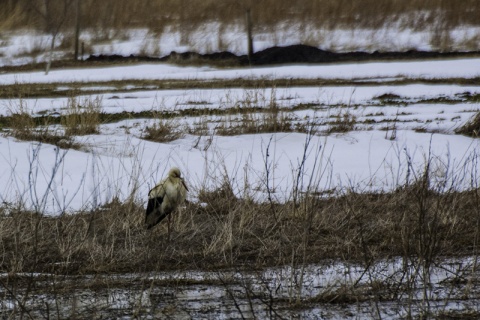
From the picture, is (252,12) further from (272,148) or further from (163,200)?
(163,200)

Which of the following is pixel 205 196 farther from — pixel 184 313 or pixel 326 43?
pixel 326 43

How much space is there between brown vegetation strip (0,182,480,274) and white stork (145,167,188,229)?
16 cm

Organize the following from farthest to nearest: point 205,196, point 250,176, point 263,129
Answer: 1. point 263,129
2. point 250,176
3. point 205,196

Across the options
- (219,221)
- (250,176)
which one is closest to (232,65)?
(250,176)

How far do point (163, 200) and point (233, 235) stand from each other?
0.64m

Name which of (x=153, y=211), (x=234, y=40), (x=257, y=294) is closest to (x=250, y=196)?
(x=153, y=211)

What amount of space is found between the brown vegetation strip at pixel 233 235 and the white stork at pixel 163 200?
0.51ft

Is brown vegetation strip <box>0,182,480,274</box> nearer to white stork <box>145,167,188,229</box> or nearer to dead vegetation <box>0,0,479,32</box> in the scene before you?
white stork <box>145,167,188,229</box>

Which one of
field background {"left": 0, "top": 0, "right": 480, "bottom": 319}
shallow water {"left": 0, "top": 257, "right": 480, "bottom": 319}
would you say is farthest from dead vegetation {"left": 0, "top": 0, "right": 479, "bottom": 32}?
shallow water {"left": 0, "top": 257, "right": 480, "bottom": 319}

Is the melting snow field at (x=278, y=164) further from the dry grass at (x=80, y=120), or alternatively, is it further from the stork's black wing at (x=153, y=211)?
the stork's black wing at (x=153, y=211)

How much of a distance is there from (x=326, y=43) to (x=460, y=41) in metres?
4.13

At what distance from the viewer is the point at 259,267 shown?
19.7ft

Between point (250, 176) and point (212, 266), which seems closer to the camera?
point (212, 266)

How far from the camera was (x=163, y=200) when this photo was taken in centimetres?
636
